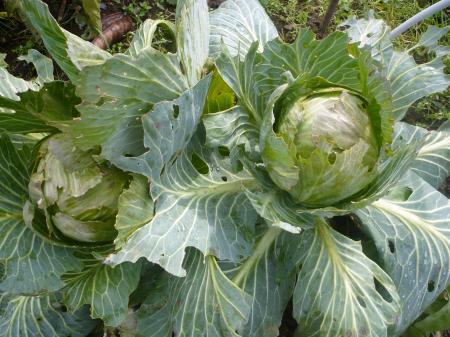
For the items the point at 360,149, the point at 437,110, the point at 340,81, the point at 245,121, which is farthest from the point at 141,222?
the point at 437,110

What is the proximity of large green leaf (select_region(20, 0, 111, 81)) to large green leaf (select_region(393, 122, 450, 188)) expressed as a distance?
106 centimetres

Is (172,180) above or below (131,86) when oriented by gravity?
below

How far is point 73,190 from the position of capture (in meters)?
1.37

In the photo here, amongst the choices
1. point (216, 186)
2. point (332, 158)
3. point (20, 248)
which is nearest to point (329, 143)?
point (332, 158)

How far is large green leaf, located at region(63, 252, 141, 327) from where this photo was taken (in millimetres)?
1424

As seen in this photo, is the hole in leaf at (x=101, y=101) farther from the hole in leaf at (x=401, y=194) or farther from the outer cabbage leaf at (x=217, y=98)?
Answer: the hole in leaf at (x=401, y=194)

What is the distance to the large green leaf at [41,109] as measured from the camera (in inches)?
54.0

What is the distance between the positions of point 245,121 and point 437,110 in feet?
4.86

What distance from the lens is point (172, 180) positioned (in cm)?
141

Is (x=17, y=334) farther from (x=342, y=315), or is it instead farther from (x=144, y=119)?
(x=342, y=315)

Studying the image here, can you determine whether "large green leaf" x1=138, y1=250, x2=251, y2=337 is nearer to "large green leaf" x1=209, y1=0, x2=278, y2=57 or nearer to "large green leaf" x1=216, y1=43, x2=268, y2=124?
"large green leaf" x1=216, y1=43, x2=268, y2=124

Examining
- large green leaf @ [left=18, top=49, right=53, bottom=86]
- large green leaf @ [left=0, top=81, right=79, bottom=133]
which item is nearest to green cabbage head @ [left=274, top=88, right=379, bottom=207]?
large green leaf @ [left=0, top=81, right=79, bottom=133]

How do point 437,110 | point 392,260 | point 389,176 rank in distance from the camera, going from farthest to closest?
1. point 437,110
2. point 392,260
3. point 389,176

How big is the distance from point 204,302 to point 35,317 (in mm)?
627
